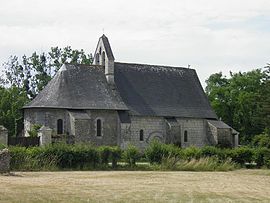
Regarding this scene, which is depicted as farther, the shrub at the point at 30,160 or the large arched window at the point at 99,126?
the large arched window at the point at 99,126

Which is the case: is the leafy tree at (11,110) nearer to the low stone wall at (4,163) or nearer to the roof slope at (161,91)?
the roof slope at (161,91)

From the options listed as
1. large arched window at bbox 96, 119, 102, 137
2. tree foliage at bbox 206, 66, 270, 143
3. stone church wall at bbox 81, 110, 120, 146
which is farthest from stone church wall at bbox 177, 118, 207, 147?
tree foliage at bbox 206, 66, 270, 143

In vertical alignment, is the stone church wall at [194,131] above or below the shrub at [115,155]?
above

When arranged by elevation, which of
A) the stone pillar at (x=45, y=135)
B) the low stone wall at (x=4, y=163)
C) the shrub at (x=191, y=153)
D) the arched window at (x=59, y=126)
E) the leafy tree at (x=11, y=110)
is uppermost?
the leafy tree at (x=11, y=110)

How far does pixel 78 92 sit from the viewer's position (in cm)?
5062

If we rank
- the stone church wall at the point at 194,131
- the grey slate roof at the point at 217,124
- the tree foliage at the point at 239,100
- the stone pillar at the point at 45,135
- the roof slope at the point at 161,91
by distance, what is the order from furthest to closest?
the tree foliage at the point at 239,100
the grey slate roof at the point at 217,124
the stone church wall at the point at 194,131
the roof slope at the point at 161,91
the stone pillar at the point at 45,135

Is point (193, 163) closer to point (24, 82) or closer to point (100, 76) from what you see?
point (100, 76)

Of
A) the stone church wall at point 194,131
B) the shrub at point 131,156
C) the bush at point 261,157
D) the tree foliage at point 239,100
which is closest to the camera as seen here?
the shrub at point 131,156

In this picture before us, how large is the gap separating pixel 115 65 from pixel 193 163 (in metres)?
20.1

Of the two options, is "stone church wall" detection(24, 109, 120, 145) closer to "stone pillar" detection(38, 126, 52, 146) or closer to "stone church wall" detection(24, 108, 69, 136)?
"stone church wall" detection(24, 108, 69, 136)

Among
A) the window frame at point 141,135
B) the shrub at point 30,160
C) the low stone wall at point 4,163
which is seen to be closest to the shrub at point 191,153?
the shrub at point 30,160

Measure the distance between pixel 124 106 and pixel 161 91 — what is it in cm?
593

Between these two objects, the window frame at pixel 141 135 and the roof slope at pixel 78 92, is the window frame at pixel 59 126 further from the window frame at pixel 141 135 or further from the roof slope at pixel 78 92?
the window frame at pixel 141 135

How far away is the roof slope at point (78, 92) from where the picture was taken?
49.7 meters
